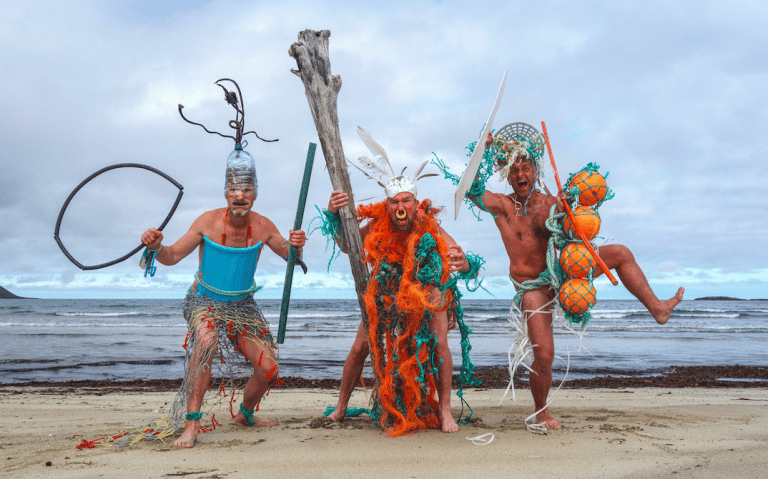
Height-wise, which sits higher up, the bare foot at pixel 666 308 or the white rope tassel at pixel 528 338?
the bare foot at pixel 666 308

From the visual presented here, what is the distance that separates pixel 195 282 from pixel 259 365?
0.84 meters

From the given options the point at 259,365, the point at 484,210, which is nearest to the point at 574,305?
the point at 484,210

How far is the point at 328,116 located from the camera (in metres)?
3.83

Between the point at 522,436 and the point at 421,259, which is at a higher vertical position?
the point at 421,259

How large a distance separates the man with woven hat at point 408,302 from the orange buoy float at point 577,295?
2.21 feet

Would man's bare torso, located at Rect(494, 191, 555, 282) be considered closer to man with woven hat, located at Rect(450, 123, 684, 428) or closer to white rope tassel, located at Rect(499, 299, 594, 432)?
man with woven hat, located at Rect(450, 123, 684, 428)

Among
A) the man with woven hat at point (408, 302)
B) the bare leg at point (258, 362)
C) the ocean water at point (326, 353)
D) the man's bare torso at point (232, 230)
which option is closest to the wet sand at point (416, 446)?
the man with woven hat at point (408, 302)

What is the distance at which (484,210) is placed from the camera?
4211 millimetres

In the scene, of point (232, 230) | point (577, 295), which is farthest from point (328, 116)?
point (577, 295)

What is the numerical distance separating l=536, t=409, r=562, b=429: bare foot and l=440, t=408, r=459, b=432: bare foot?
29.3 inches

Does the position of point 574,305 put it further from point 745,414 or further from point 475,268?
point 745,414

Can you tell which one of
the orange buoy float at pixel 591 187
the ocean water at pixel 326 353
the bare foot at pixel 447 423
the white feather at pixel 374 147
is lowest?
the ocean water at pixel 326 353

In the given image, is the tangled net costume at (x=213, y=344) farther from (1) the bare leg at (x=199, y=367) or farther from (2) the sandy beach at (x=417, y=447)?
(2) the sandy beach at (x=417, y=447)

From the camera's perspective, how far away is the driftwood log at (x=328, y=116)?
3.81 meters
